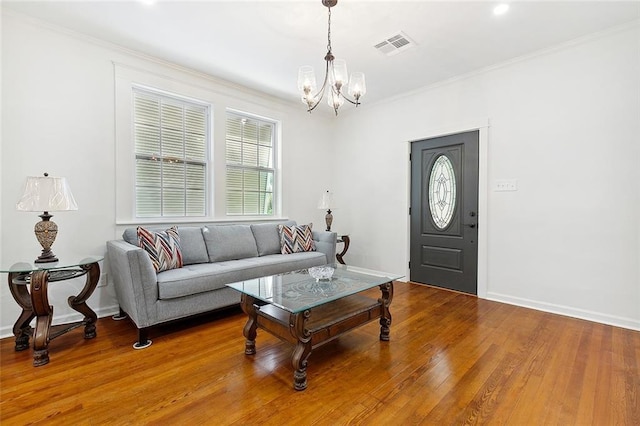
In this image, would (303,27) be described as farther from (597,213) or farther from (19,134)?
(597,213)

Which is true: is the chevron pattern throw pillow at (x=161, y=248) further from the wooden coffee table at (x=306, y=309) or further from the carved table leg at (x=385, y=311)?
the carved table leg at (x=385, y=311)

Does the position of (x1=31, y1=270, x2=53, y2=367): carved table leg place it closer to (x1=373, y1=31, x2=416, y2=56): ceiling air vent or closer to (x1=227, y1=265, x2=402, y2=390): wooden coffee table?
(x1=227, y1=265, x2=402, y2=390): wooden coffee table

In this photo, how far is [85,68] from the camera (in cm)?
287

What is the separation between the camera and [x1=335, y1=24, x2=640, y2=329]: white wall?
8.86 feet

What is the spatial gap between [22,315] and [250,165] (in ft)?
9.24

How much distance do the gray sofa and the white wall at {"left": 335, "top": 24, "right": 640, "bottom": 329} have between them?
220cm

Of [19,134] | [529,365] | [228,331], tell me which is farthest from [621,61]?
[19,134]

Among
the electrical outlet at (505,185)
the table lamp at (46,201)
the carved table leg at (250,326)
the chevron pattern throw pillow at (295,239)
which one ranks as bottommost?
the carved table leg at (250,326)

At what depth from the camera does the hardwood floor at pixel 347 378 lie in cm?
156

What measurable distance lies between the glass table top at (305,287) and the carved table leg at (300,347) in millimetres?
76

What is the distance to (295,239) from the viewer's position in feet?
13.1

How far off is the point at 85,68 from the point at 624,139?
513 cm

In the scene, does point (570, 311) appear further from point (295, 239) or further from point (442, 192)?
point (295, 239)

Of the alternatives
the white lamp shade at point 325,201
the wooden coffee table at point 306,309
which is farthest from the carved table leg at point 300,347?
the white lamp shade at point 325,201
